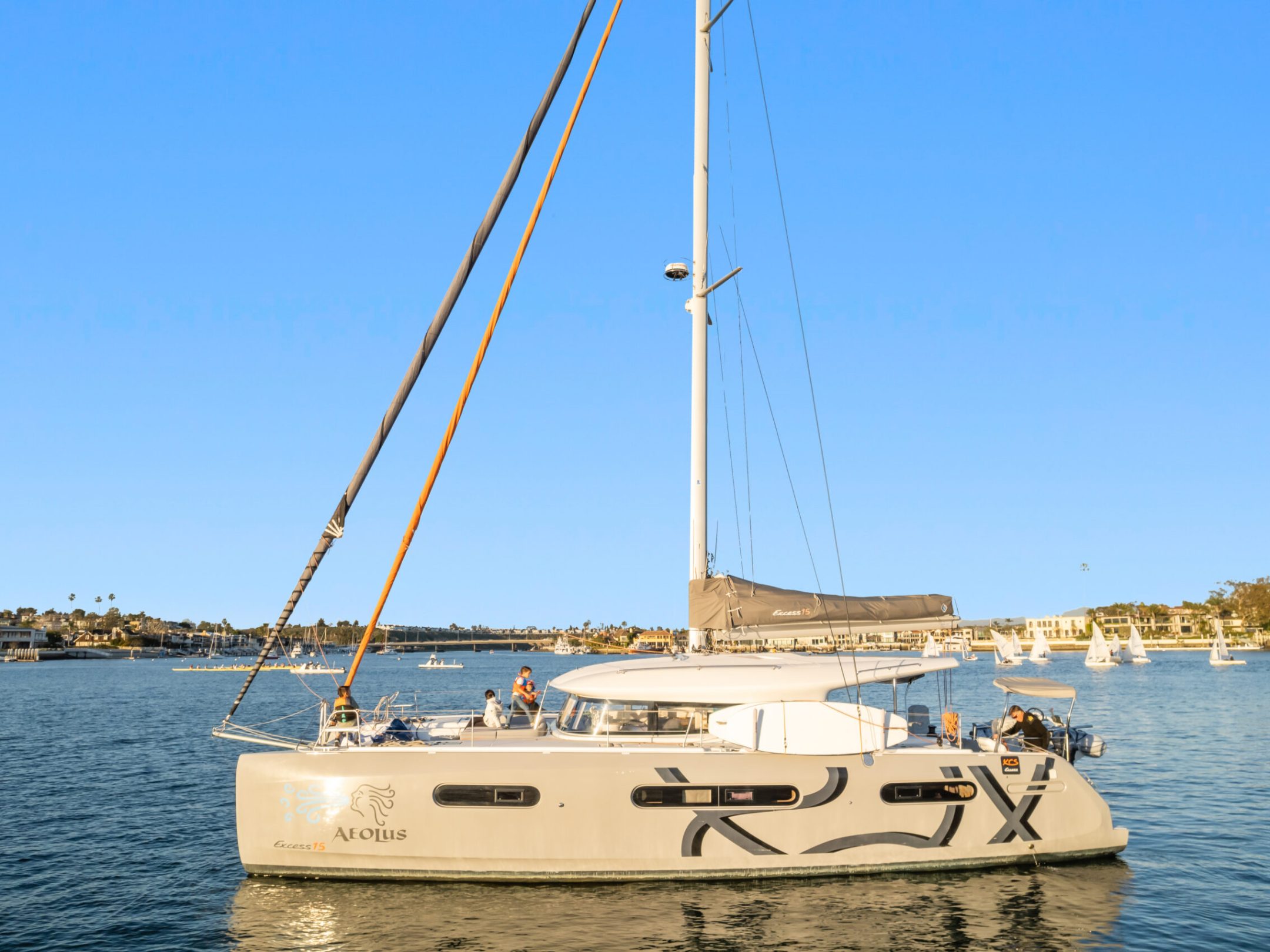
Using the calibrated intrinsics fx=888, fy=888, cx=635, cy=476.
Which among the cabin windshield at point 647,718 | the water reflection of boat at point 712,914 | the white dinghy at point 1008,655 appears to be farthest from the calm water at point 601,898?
the white dinghy at point 1008,655

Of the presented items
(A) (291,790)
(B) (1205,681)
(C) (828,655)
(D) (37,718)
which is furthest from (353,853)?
(B) (1205,681)

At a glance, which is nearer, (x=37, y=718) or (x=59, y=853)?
(x=59, y=853)

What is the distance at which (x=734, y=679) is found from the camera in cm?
1240

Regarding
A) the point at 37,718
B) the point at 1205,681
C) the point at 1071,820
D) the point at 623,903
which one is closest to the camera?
the point at 623,903

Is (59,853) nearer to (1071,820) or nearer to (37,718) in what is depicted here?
(1071,820)

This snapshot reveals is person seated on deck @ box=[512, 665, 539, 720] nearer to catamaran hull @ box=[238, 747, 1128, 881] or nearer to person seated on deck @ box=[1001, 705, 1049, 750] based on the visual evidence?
catamaran hull @ box=[238, 747, 1128, 881]

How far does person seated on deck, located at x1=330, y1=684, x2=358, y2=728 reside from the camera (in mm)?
12867

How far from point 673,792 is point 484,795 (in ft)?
7.98

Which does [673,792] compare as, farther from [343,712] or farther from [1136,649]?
[1136,649]

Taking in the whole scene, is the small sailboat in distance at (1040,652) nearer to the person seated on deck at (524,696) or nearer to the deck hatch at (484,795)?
the person seated on deck at (524,696)

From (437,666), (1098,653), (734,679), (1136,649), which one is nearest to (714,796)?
(734,679)

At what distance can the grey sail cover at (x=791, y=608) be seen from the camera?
1379 centimetres

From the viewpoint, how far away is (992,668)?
299 feet

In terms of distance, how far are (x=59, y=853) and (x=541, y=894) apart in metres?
8.75
